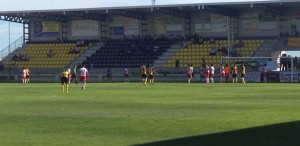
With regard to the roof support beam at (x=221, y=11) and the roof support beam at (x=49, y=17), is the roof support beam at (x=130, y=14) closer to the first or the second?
the roof support beam at (x=49, y=17)

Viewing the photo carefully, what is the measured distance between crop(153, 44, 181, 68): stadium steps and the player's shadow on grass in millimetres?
59432

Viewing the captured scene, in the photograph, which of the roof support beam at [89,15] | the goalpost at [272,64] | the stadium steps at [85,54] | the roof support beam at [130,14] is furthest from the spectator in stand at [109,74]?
the roof support beam at [89,15]

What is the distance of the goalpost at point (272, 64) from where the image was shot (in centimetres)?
6512

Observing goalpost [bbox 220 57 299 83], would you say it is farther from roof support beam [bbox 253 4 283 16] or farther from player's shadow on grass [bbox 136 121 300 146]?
player's shadow on grass [bbox 136 121 300 146]

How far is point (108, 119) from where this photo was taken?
2069 centimetres

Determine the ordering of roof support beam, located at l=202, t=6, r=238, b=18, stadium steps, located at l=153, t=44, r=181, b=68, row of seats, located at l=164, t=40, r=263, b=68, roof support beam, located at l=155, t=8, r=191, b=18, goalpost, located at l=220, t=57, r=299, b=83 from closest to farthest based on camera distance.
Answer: goalpost, located at l=220, t=57, r=299, b=83 → row of seats, located at l=164, t=40, r=263, b=68 → roof support beam, located at l=202, t=6, r=238, b=18 → stadium steps, located at l=153, t=44, r=181, b=68 → roof support beam, located at l=155, t=8, r=191, b=18

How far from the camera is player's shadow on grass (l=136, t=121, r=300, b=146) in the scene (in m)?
14.8

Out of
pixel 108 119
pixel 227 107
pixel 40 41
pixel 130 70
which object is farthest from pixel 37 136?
pixel 40 41

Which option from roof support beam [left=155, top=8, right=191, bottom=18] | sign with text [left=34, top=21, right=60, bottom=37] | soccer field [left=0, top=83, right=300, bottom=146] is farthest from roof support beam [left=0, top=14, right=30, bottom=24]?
soccer field [left=0, top=83, right=300, bottom=146]

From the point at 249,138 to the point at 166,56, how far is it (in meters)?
62.8

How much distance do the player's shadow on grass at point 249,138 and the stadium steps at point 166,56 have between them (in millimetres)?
59432

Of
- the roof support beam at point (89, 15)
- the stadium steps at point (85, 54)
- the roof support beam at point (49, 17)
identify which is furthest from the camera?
the roof support beam at point (49, 17)

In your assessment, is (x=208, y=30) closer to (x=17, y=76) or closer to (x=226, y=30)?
(x=226, y=30)

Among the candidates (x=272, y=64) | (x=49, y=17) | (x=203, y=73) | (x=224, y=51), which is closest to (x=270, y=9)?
(x=224, y=51)
